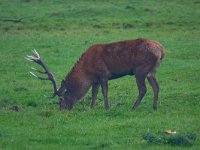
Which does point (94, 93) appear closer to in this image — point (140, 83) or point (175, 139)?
point (140, 83)

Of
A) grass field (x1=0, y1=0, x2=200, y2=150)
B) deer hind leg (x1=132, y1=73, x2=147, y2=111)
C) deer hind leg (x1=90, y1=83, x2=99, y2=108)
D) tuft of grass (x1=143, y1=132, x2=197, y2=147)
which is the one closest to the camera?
tuft of grass (x1=143, y1=132, x2=197, y2=147)

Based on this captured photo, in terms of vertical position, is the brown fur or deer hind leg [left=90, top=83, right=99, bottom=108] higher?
the brown fur

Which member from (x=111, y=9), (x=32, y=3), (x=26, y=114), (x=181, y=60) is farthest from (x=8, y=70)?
(x=32, y=3)

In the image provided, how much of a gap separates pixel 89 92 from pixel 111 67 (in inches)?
96.4

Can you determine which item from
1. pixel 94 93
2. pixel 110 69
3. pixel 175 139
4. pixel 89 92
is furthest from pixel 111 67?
pixel 175 139

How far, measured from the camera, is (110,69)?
A: 44.2 feet

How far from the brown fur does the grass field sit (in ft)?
1.08

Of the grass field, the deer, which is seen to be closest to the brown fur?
the deer

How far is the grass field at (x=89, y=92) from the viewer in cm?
1027

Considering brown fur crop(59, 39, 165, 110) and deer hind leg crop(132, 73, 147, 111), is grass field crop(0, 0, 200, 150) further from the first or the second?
brown fur crop(59, 39, 165, 110)

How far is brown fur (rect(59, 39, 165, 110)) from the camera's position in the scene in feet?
42.7

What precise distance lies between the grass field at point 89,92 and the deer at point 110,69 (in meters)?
0.32

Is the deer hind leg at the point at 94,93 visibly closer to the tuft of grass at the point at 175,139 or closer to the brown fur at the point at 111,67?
the brown fur at the point at 111,67

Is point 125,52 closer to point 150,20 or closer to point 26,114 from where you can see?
point 26,114
